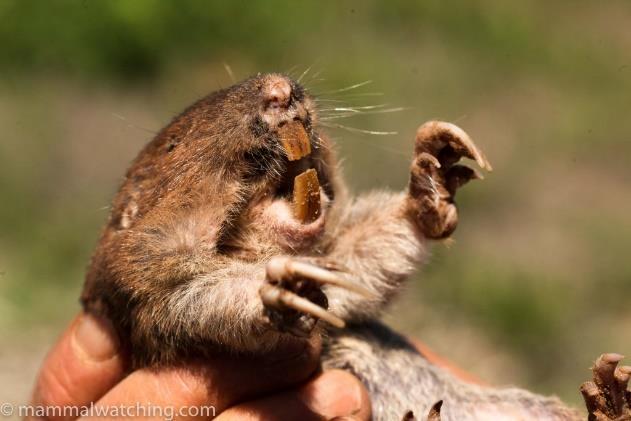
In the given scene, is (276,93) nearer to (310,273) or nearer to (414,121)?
(310,273)

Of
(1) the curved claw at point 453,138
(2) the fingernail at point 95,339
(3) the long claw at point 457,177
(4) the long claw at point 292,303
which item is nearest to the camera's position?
(4) the long claw at point 292,303

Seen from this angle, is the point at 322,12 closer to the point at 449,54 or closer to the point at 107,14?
the point at 449,54

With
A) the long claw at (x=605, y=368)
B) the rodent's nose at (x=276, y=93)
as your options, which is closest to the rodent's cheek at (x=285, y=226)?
the rodent's nose at (x=276, y=93)

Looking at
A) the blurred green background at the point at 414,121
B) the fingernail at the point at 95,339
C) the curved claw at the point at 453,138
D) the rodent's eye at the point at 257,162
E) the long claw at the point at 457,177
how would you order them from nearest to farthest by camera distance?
the rodent's eye at the point at 257,162 < the curved claw at the point at 453,138 < the long claw at the point at 457,177 < the fingernail at the point at 95,339 < the blurred green background at the point at 414,121

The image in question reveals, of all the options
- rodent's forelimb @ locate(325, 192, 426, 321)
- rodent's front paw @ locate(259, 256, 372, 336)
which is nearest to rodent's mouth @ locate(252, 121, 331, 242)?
rodent's forelimb @ locate(325, 192, 426, 321)

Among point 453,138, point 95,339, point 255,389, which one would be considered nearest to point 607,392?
point 453,138

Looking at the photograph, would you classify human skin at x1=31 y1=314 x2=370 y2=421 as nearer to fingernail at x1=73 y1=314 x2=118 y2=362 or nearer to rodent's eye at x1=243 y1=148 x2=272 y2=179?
fingernail at x1=73 y1=314 x2=118 y2=362

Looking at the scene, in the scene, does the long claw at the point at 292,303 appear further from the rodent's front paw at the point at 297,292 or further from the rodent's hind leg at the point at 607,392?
the rodent's hind leg at the point at 607,392
